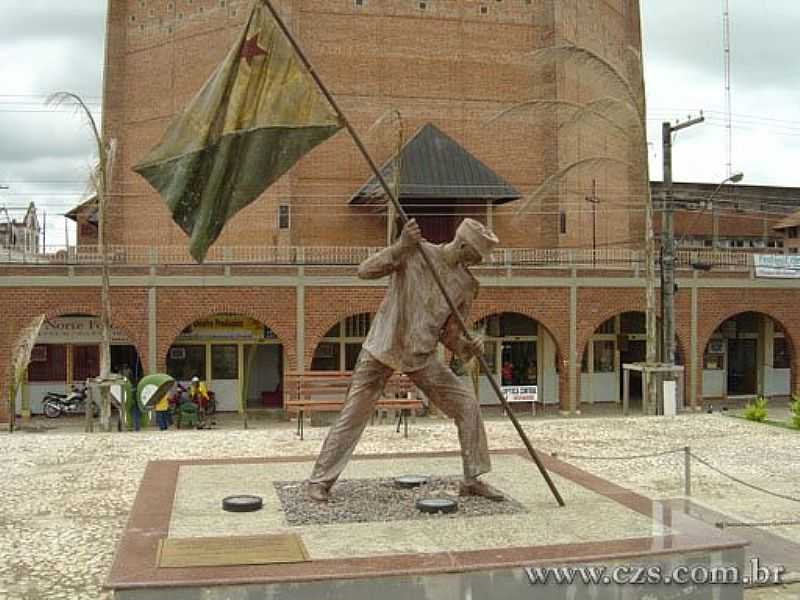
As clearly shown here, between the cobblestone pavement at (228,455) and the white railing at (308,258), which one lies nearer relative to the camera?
the cobblestone pavement at (228,455)

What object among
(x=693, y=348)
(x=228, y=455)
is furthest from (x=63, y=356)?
(x=693, y=348)

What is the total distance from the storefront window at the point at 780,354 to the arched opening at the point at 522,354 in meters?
9.23

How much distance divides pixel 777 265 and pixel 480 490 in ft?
87.3

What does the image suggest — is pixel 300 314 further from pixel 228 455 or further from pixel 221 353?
pixel 228 455

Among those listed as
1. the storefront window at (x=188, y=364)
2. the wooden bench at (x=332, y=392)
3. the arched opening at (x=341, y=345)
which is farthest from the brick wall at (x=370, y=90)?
the wooden bench at (x=332, y=392)

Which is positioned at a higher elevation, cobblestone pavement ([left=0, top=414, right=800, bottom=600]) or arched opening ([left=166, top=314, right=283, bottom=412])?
arched opening ([left=166, top=314, right=283, bottom=412])

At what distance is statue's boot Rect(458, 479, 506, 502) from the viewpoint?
869 centimetres

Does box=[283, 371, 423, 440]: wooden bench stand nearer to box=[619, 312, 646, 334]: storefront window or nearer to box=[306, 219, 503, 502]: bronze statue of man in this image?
box=[306, 219, 503, 502]: bronze statue of man

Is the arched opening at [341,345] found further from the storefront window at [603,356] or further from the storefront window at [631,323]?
the storefront window at [631,323]

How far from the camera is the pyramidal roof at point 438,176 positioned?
3269 cm

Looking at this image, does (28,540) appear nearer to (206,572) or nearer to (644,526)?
(206,572)

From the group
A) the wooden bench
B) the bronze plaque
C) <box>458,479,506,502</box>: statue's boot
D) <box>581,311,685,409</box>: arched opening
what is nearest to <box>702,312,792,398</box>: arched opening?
<box>581,311,685,409</box>: arched opening

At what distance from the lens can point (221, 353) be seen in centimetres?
3017

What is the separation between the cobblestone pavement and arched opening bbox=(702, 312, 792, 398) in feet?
55.1
